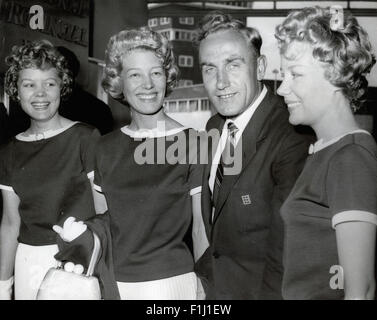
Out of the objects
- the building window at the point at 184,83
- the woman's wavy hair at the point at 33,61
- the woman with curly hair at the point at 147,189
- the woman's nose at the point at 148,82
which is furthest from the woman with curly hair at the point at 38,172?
the building window at the point at 184,83

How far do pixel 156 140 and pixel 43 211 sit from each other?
47 cm

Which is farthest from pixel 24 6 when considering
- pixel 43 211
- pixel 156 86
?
pixel 43 211

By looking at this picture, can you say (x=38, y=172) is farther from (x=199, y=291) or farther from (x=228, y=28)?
(x=228, y=28)

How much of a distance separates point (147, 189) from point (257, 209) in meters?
0.36

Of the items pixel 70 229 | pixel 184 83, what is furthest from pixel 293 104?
pixel 70 229

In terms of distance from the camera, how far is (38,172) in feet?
5.09

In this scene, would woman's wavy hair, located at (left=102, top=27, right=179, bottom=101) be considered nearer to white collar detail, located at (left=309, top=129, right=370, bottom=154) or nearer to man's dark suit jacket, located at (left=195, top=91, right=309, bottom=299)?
man's dark suit jacket, located at (left=195, top=91, right=309, bottom=299)

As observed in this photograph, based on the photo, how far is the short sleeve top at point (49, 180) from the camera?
154 centimetres

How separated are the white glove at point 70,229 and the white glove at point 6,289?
1.09ft

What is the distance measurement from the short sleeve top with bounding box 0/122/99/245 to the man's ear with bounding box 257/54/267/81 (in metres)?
0.62

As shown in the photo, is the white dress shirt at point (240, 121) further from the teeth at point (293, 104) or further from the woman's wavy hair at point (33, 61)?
the woman's wavy hair at point (33, 61)

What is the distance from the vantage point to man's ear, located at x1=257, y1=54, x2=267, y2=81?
140 centimetres
